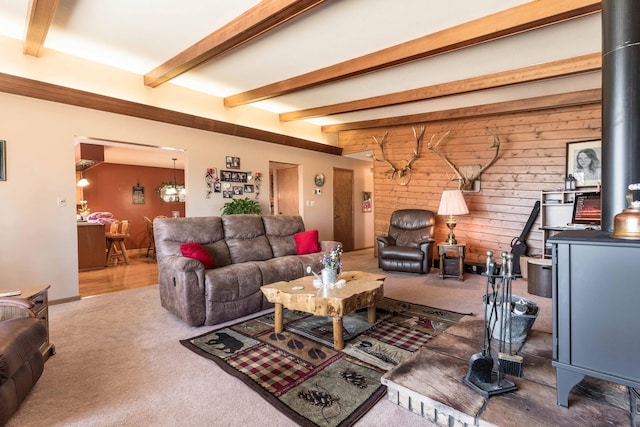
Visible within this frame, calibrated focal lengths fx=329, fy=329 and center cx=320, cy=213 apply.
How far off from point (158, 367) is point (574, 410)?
7.70ft

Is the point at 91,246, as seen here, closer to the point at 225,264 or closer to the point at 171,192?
the point at 171,192

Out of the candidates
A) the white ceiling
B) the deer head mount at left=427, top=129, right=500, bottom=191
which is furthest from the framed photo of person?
the deer head mount at left=427, top=129, right=500, bottom=191

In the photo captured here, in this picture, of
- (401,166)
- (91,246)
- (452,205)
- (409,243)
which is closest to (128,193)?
(91,246)

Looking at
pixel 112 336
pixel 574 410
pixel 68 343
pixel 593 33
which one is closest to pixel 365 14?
pixel 593 33

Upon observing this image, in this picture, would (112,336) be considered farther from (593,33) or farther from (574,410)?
(593,33)

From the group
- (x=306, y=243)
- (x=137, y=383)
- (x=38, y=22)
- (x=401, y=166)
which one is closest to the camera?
(x=137, y=383)

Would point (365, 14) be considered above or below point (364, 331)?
above

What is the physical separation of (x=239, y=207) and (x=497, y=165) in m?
4.18

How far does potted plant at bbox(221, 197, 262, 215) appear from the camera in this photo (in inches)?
204

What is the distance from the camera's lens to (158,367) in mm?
2229

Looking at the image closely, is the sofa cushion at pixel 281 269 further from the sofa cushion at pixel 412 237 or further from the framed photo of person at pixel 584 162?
the framed photo of person at pixel 584 162

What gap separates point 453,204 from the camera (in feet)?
16.1

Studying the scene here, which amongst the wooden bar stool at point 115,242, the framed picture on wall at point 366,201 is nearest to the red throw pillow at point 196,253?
the wooden bar stool at point 115,242

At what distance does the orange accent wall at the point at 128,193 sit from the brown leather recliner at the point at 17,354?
278 inches
